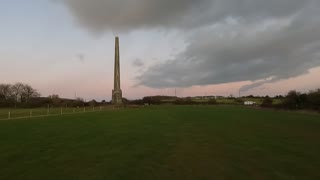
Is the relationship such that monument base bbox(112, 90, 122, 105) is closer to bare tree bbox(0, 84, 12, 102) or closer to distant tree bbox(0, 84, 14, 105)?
distant tree bbox(0, 84, 14, 105)

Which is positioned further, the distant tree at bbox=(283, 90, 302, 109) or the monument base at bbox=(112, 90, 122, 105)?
the monument base at bbox=(112, 90, 122, 105)

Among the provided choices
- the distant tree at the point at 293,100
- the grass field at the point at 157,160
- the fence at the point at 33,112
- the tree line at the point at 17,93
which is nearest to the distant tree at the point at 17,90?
the tree line at the point at 17,93

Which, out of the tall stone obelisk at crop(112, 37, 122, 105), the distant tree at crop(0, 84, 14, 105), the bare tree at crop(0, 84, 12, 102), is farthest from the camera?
the bare tree at crop(0, 84, 12, 102)

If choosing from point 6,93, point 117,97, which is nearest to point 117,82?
point 117,97

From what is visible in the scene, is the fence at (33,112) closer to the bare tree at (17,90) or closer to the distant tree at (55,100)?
the distant tree at (55,100)

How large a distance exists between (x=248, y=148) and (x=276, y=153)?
168 centimetres

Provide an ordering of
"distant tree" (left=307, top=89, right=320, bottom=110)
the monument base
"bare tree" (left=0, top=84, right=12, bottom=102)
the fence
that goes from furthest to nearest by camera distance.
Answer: "bare tree" (left=0, top=84, right=12, bottom=102) → the monument base → "distant tree" (left=307, top=89, right=320, bottom=110) → the fence

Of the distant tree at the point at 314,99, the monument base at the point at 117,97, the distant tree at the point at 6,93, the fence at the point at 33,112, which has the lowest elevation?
the fence at the point at 33,112

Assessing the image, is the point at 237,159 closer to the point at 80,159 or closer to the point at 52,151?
the point at 80,159

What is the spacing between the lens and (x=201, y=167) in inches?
473

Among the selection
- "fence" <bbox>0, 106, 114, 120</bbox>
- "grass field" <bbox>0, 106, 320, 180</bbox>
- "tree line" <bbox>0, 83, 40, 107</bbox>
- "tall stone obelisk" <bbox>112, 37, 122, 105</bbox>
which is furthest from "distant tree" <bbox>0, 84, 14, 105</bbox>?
"grass field" <bbox>0, 106, 320, 180</bbox>

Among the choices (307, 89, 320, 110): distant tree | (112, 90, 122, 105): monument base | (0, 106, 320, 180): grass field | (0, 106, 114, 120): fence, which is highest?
(112, 90, 122, 105): monument base

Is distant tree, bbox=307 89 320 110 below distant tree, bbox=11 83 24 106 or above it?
below

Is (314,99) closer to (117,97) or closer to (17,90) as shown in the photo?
(117,97)
